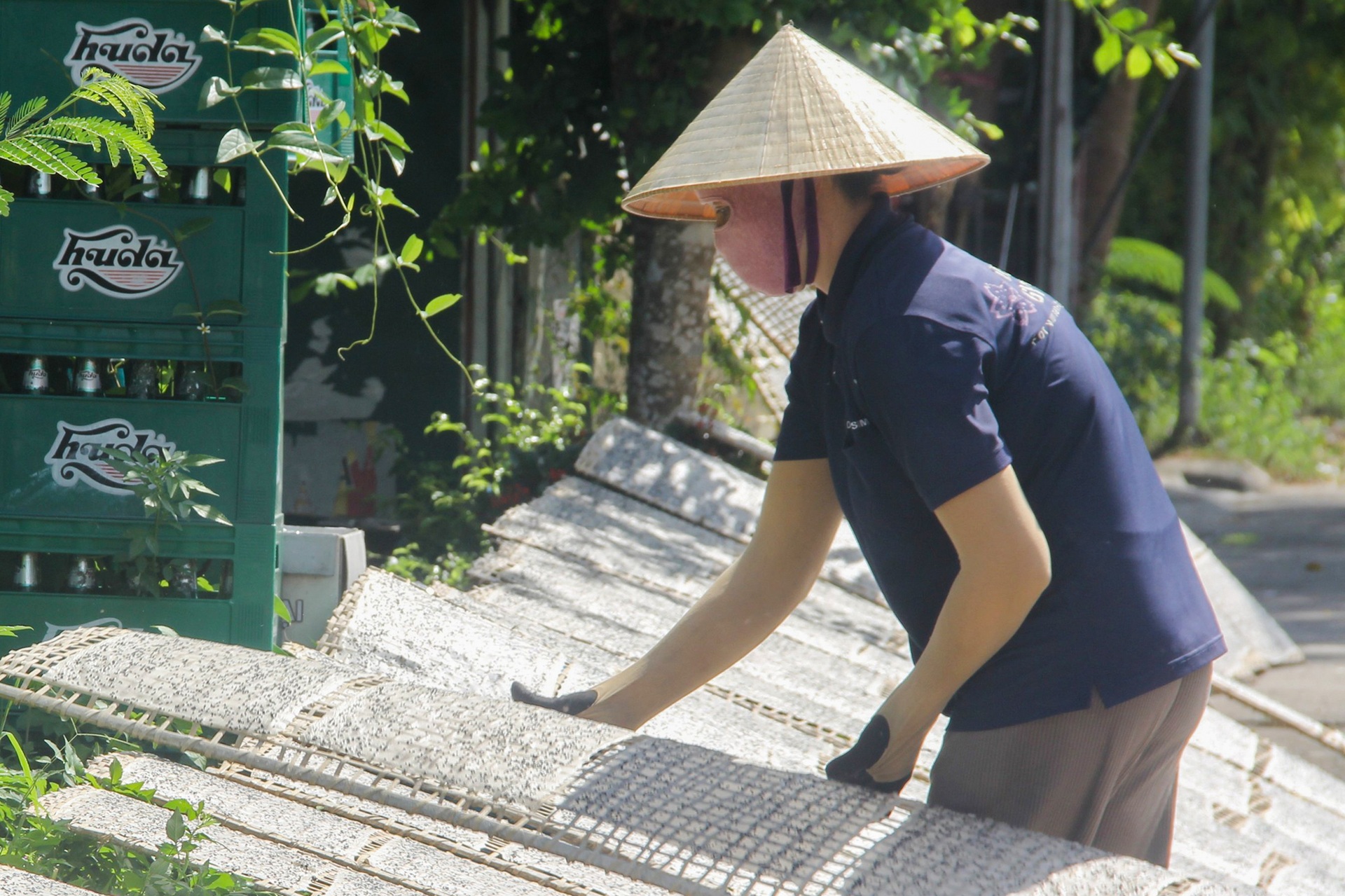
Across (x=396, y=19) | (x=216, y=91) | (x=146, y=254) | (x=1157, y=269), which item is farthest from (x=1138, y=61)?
(x=1157, y=269)

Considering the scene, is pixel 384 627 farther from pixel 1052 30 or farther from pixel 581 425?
pixel 1052 30

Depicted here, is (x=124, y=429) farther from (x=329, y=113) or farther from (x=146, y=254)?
(x=329, y=113)

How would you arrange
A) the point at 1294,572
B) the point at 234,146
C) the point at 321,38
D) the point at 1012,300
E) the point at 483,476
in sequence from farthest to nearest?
1. the point at 1294,572
2. the point at 483,476
3. the point at 321,38
4. the point at 234,146
5. the point at 1012,300

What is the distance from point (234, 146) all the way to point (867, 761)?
1.51m

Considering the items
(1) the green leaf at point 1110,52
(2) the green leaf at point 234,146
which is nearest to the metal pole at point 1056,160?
(1) the green leaf at point 1110,52

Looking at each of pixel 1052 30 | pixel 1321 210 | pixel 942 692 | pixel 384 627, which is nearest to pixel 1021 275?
pixel 1052 30

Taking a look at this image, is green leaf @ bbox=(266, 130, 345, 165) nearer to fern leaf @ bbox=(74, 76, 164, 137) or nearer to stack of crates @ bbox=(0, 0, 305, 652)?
stack of crates @ bbox=(0, 0, 305, 652)

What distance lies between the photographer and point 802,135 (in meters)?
1.82

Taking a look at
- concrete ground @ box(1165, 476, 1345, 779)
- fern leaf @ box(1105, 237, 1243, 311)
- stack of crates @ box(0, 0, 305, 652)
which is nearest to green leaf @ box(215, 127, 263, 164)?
stack of crates @ box(0, 0, 305, 652)

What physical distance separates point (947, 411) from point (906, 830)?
21.1 inches

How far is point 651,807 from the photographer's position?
1.68 meters

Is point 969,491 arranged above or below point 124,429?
above

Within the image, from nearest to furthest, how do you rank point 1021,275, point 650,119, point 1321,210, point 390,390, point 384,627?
point 384,627
point 650,119
point 390,390
point 1021,275
point 1321,210

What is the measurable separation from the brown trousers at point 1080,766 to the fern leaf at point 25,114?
171 centimetres
